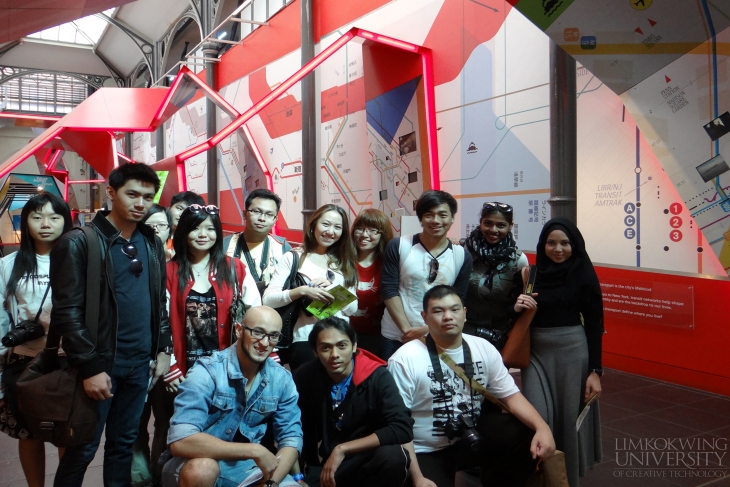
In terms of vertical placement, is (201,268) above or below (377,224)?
below

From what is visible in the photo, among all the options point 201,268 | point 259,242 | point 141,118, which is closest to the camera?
point 201,268

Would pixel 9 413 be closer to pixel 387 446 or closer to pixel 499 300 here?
pixel 387 446

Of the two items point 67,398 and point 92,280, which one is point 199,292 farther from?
point 67,398

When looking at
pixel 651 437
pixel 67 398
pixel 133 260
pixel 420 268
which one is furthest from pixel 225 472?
pixel 651 437

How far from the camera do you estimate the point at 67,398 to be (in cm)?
209

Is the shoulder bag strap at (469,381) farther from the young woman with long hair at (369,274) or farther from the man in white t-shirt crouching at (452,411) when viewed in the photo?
the young woman with long hair at (369,274)

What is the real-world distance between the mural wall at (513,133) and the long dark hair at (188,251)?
211 centimetres

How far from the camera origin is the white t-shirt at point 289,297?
2730 millimetres

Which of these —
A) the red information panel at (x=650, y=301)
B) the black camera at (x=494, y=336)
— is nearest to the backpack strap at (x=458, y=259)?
the black camera at (x=494, y=336)

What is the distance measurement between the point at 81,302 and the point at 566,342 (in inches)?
81.7

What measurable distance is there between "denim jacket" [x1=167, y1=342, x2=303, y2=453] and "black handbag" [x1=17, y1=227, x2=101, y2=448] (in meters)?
0.35

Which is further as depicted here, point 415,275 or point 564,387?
point 415,275

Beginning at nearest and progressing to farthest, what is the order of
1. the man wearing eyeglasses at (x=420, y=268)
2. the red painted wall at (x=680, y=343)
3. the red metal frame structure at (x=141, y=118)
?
1. the man wearing eyeglasses at (x=420, y=268)
2. the red painted wall at (x=680, y=343)
3. the red metal frame structure at (x=141, y=118)

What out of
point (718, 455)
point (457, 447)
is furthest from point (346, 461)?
point (718, 455)
